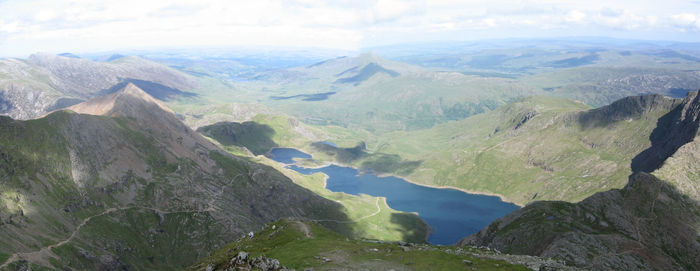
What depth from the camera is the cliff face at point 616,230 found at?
144 m

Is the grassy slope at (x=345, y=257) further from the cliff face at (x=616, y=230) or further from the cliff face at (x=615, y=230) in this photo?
the cliff face at (x=616, y=230)

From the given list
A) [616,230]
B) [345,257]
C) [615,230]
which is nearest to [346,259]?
[345,257]

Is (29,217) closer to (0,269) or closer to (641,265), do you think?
(0,269)

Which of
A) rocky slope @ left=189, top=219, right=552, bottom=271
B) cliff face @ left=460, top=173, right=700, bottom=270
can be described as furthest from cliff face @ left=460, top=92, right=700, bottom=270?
rocky slope @ left=189, top=219, right=552, bottom=271

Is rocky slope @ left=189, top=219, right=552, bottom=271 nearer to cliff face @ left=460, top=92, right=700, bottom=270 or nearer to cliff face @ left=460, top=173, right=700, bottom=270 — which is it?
cliff face @ left=460, top=173, right=700, bottom=270

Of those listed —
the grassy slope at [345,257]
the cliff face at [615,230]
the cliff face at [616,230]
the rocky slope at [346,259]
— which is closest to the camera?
the rocky slope at [346,259]

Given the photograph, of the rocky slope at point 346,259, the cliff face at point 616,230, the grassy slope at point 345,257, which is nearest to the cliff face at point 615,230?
the cliff face at point 616,230

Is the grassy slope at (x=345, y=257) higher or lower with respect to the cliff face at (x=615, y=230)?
higher

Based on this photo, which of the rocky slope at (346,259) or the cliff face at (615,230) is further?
the cliff face at (615,230)

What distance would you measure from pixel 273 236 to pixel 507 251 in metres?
107

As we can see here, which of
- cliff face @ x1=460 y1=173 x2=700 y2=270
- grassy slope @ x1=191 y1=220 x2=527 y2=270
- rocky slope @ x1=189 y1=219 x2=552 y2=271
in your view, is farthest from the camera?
cliff face @ x1=460 y1=173 x2=700 y2=270

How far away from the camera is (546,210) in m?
188

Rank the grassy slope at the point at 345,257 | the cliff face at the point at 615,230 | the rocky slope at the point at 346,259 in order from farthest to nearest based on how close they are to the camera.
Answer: the cliff face at the point at 615,230 < the grassy slope at the point at 345,257 < the rocky slope at the point at 346,259

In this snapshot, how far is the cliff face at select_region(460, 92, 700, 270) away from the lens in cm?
14362
